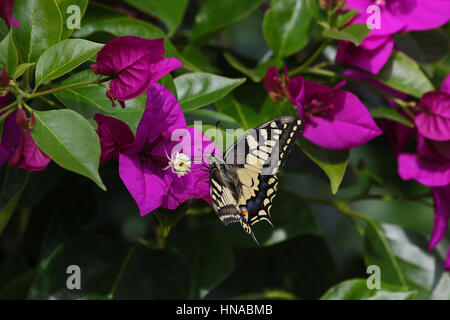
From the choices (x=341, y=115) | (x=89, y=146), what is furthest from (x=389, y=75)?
(x=89, y=146)

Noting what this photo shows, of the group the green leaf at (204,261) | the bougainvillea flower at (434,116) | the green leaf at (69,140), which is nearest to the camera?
the green leaf at (69,140)

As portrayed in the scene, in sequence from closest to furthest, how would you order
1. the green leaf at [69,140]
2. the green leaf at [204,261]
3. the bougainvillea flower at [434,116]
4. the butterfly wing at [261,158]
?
the green leaf at [69,140]
the butterfly wing at [261,158]
the bougainvillea flower at [434,116]
the green leaf at [204,261]

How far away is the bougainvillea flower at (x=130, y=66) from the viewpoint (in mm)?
531

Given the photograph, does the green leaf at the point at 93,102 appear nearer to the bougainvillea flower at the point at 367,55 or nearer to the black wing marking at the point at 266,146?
the black wing marking at the point at 266,146

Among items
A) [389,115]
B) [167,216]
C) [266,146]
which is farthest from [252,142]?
[389,115]

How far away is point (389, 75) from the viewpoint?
740mm

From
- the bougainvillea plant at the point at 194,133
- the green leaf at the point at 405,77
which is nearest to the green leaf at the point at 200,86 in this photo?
the bougainvillea plant at the point at 194,133

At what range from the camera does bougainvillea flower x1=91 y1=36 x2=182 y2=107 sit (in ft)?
1.74

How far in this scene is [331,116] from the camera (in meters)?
0.68

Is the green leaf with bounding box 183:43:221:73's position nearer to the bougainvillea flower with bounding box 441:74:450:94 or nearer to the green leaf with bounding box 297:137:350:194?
the green leaf with bounding box 297:137:350:194

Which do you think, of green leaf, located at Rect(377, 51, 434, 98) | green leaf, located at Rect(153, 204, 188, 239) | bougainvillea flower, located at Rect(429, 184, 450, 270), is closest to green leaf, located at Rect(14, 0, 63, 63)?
green leaf, located at Rect(153, 204, 188, 239)

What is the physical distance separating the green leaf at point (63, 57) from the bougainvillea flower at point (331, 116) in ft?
0.83

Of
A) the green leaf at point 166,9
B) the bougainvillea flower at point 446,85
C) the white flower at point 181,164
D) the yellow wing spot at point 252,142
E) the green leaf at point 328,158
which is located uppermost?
the green leaf at point 166,9

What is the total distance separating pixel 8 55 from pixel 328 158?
0.39 m
